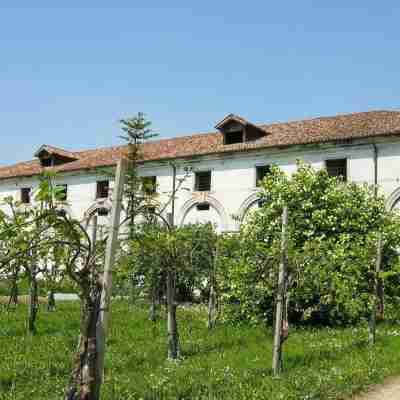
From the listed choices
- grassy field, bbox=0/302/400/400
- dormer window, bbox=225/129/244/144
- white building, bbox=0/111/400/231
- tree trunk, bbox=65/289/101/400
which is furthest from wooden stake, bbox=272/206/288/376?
dormer window, bbox=225/129/244/144

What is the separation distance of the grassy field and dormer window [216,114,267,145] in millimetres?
16380

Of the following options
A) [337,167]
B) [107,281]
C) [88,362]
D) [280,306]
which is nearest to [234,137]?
[337,167]

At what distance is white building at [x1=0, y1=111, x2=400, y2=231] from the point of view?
25844 mm

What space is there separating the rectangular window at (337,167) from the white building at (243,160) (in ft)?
0.16

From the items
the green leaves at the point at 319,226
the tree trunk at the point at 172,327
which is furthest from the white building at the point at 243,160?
the tree trunk at the point at 172,327

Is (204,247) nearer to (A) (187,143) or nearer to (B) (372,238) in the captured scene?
(B) (372,238)

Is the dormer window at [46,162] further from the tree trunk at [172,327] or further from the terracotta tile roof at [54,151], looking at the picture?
the tree trunk at [172,327]

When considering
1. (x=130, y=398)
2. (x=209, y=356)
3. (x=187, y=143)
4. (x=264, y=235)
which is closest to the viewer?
(x=130, y=398)

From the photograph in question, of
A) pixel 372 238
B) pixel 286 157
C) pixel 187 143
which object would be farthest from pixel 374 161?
pixel 187 143

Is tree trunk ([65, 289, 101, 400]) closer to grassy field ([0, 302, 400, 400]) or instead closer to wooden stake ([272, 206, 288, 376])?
grassy field ([0, 302, 400, 400])

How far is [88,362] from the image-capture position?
21.0ft

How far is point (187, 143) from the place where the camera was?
1341 inches

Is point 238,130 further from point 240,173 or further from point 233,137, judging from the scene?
point 240,173

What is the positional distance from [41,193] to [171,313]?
6804 millimetres
